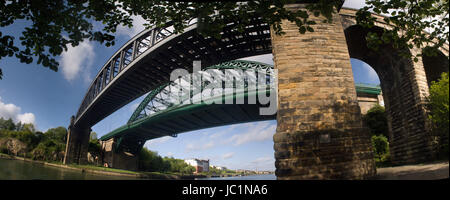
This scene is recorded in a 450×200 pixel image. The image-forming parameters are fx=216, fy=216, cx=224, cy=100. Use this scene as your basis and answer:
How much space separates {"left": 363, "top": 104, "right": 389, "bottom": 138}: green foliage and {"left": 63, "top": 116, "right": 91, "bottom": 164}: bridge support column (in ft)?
139

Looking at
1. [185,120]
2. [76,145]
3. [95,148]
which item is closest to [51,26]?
[185,120]

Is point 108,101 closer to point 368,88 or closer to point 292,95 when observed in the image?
point 292,95

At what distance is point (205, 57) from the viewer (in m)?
20.6

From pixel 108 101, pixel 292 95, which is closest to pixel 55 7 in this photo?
pixel 292 95

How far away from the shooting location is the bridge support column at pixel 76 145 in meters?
35.8

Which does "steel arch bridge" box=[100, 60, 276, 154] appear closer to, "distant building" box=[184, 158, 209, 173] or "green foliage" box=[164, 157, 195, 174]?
"green foliage" box=[164, 157, 195, 174]

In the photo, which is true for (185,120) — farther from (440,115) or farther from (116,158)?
(440,115)

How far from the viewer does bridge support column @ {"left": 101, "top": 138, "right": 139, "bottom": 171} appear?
46031 millimetres

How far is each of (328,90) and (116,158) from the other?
49.7 m

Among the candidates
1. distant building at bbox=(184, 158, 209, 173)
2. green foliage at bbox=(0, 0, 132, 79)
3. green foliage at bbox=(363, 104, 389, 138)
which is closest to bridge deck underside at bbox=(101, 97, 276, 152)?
green foliage at bbox=(363, 104, 389, 138)

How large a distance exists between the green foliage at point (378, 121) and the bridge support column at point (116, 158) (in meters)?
45.9

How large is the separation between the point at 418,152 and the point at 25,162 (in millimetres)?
40001

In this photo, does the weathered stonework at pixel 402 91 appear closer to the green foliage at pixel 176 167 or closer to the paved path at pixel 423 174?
the paved path at pixel 423 174
